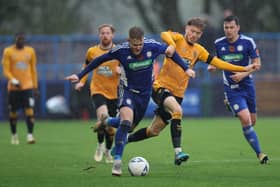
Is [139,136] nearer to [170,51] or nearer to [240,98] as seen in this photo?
[240,98]

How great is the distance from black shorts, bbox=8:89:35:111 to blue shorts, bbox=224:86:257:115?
6.32m

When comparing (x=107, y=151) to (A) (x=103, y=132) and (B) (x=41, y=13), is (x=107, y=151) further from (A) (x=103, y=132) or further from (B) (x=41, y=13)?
(B) (x=41, y=13)

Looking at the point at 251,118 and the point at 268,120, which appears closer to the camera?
the point at 251,118

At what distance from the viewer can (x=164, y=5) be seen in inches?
1519

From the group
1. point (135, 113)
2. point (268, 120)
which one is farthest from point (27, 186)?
point (268, 120)

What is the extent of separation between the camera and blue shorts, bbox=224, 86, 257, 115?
46.4ft

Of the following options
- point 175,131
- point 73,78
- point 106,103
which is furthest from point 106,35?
point 73,78

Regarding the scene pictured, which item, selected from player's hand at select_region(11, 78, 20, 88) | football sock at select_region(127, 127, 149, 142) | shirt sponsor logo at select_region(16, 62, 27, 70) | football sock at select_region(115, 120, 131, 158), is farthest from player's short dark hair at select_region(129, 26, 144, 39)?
shirt sponsor logo at select_region(16, 62, 27, 70)

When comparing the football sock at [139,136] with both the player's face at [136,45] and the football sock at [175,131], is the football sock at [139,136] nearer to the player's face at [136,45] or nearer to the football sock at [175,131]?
the football sock at [175,131]

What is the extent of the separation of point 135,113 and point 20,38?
22.7ft

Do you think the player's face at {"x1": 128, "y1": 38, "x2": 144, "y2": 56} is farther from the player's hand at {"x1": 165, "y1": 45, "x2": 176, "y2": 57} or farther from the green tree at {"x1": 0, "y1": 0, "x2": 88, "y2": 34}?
the green tree at {"x1": 0, "y1": 0, "x2": 88, "y2": 34}

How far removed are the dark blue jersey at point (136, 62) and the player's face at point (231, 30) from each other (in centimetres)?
172

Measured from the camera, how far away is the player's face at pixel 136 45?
12406 millimetres

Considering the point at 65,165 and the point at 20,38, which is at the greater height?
the point at 20,38
